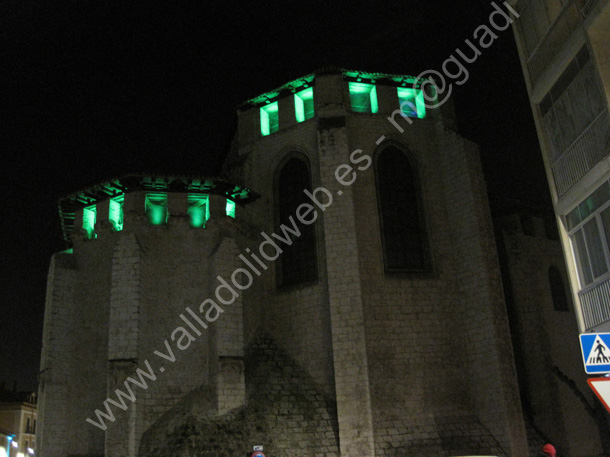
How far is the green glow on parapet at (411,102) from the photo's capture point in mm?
Result: 21281

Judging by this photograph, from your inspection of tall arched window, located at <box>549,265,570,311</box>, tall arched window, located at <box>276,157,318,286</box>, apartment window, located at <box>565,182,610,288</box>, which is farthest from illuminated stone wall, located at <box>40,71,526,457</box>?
apartment window, located at <box>565,182,610,288</box>

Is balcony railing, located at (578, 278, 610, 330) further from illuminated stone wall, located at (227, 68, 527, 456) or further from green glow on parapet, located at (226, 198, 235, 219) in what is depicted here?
green glow on parapet, located at (226, 198, 235, 219)

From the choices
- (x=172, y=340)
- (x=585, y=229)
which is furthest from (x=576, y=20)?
(x=172, y=340)

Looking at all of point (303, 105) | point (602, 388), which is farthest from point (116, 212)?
point (602, 388)

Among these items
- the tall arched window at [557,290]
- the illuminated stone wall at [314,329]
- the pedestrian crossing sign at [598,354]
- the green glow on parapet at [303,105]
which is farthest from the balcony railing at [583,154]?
the tall arched window at [557,290]

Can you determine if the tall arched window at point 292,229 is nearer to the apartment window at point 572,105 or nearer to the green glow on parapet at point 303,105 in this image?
the green glow on parapet at point 303,105

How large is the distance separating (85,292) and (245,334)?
200 inches

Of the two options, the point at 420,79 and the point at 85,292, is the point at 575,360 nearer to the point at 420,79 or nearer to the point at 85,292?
the point at 420,79

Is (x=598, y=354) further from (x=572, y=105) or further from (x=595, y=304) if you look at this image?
(x=572, y=105)

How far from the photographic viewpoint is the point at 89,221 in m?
20.5

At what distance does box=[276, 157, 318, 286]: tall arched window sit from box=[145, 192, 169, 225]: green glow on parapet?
3.72 meters

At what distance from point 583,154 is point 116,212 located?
13.9 metres

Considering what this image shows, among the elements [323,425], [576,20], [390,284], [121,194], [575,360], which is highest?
[121,194]

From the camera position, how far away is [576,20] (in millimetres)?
11422
